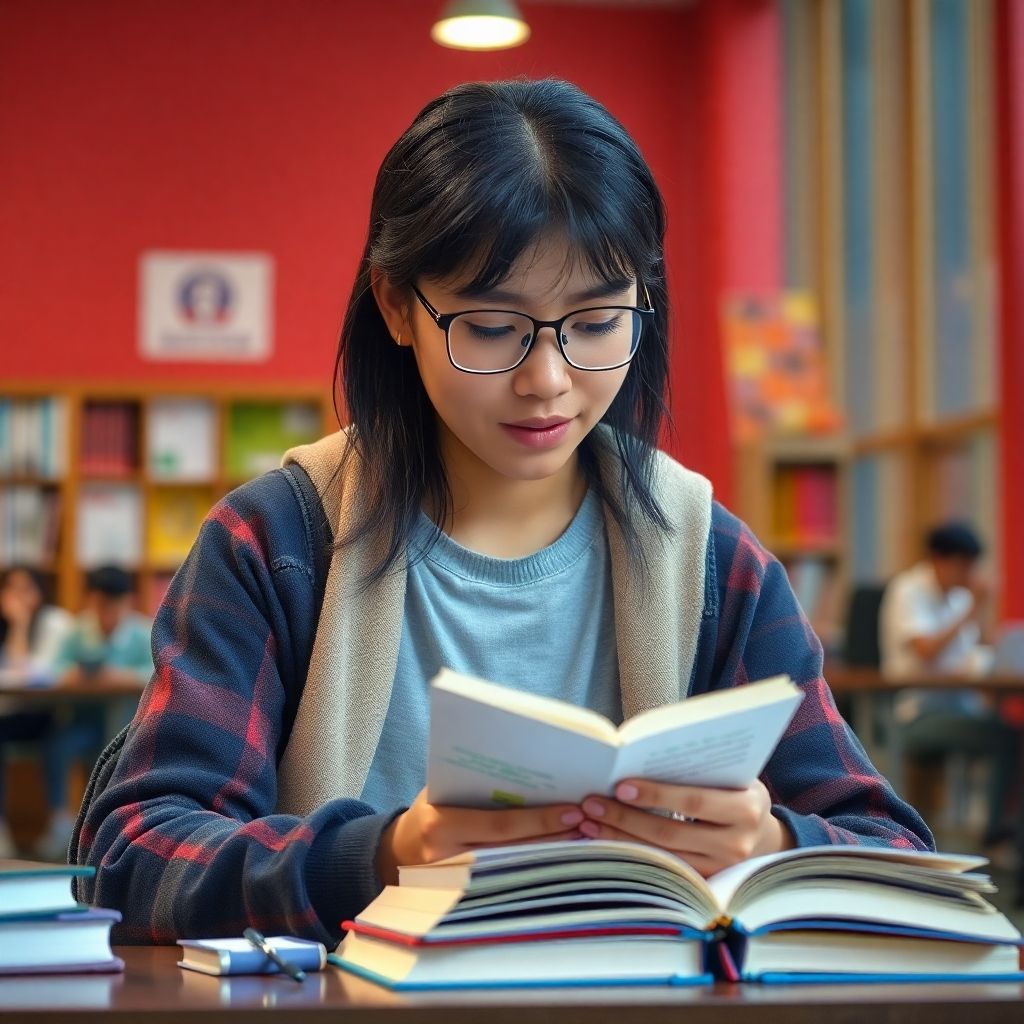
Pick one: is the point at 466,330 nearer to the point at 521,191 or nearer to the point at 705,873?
the point at 521,191

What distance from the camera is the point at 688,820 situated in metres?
1.09

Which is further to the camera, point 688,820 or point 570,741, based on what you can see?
point 688,820

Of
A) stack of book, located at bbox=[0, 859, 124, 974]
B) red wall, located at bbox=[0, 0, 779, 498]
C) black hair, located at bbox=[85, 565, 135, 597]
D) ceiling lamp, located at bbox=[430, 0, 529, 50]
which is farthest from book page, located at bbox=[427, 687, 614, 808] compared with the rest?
red wall, located at bbox=[0, 0, 779, 498]

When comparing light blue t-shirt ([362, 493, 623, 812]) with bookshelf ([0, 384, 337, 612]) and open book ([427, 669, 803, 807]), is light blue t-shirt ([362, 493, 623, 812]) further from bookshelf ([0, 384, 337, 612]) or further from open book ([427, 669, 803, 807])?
bookshelf ([0, 384, 337, 612])

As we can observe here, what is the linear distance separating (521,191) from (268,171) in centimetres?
722

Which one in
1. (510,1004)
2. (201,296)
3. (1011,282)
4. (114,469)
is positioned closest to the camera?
(510,1004)

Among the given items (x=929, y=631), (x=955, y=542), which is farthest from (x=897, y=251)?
(x=929, y=631)

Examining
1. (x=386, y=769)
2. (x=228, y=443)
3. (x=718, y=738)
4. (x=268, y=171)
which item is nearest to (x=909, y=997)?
(x=718, y=738)

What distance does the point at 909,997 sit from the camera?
2.89 ft

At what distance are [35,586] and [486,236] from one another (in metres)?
6.54

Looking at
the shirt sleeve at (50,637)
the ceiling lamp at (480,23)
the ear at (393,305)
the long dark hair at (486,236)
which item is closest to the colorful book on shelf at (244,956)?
Answer: the long dark hair at (486,236)

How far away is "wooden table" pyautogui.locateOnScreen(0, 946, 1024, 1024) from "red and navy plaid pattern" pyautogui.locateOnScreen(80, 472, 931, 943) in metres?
0.21

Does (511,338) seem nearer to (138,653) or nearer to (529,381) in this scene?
(529,381)

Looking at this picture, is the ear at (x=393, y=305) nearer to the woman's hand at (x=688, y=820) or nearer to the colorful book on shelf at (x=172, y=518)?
the woman's hand at (x=688, y=820)
